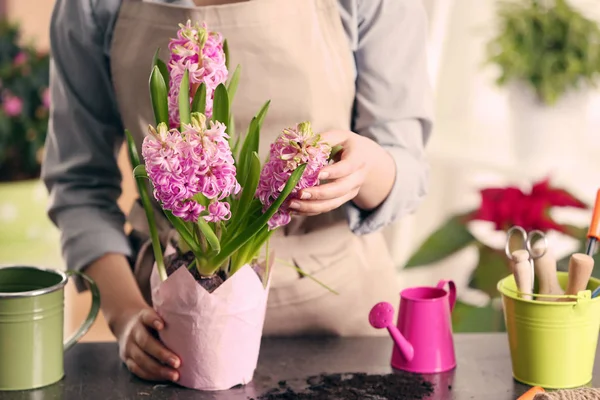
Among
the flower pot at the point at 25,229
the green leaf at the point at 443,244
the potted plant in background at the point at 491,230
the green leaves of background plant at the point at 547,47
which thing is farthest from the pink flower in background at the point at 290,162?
the flower pot at the point at 25,229

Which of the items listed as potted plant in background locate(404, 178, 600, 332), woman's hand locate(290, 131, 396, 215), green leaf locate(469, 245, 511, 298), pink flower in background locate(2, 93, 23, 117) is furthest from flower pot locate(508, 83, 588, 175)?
pink flower in background locate(2, 93, 23, 117)

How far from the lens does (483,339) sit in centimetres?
125

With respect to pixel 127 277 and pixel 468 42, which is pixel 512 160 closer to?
pixel 468 42

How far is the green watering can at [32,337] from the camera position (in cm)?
104

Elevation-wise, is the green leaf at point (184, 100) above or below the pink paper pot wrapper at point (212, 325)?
above

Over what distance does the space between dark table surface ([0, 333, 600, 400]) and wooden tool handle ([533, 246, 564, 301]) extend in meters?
0.12

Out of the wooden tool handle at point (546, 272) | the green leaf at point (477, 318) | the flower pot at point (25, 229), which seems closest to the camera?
the wooden tool handle at point (546, 272)

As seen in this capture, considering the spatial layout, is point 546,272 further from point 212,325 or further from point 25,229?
point 25,229

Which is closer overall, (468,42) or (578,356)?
(578,356)

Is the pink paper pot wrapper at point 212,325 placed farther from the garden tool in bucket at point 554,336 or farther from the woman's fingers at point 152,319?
the garden tool in bucket at point 554,336

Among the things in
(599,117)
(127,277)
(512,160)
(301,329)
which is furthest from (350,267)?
(599,117)

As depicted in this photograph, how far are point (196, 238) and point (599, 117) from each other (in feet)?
4.95

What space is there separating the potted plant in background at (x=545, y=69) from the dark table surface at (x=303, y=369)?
0.96 metres

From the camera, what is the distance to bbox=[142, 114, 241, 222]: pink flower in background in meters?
0.87
